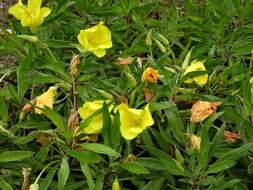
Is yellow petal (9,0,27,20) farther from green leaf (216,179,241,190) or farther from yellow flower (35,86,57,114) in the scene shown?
green leaf (216,179,241,190)

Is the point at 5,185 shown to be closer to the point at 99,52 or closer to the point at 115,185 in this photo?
the point at 115,185

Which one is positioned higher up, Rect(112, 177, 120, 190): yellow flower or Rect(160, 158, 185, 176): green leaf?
Rect(160, 158, 185, 176): green leaf


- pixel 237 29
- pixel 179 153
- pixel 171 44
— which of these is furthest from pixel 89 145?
pixel 237 29

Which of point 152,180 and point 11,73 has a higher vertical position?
point 11,73

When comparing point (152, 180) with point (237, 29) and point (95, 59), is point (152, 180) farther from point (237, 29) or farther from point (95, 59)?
point (237, 29)

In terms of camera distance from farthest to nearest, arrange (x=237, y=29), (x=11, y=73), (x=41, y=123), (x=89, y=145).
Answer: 1. (x=237, y=29)
2. (x=11, y=73)
3. (x=41, y=123)
4. (x=89, y=145)

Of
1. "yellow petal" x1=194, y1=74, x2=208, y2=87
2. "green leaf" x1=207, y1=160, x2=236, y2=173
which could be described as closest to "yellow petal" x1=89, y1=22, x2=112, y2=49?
"yellow petal" x1=194, y1=74, x2=208, y2=87

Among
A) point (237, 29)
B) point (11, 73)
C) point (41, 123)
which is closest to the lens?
point (41, 123)

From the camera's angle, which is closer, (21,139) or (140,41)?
(21,139)
